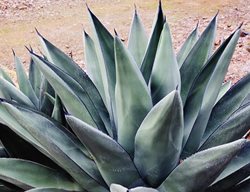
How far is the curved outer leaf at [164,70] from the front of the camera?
Result: 1.86m

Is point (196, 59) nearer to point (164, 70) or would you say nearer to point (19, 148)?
point (164, 70)

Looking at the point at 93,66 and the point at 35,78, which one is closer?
the point at 93,66

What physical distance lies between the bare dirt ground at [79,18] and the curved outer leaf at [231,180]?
4.12 meters

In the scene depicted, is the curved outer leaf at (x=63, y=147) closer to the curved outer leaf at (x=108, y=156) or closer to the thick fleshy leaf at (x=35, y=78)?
the curved outer leaf at (x=108, y=156)

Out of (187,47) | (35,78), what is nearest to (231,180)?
(187,47)

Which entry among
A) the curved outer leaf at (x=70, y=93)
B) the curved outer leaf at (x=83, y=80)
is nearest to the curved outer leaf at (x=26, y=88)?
the curved outer leaf at (x=83, y=80)

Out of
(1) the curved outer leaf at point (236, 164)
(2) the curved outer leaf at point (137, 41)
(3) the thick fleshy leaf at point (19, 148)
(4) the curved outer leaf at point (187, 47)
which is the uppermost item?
(2) the curved outer leaf at point (137, 41)

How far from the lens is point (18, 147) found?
2.04m

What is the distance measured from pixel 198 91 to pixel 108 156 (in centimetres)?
43

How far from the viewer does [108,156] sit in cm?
171

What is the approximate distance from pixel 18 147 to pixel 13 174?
172 mm

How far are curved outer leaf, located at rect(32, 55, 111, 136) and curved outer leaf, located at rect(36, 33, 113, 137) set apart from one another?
0.02 meters

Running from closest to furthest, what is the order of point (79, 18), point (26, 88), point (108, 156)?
point (108, 156)
point (26, 88)
point (79, 18)

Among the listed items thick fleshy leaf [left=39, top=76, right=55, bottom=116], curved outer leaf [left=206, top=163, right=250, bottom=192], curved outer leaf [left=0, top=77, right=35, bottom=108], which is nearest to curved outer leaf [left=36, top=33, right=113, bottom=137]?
thick fleshy leaf [left=39, top=76, right=55, bottom=116]
